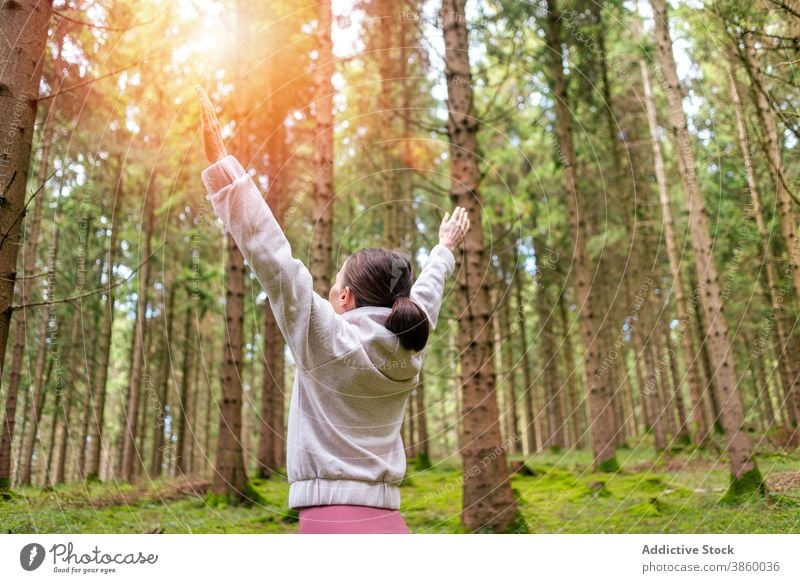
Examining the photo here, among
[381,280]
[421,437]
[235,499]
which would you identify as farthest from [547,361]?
[381,280]

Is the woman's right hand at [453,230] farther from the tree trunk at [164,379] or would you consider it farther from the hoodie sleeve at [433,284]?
the tree trunk at [164,379]

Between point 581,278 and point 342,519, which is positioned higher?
point 581,278

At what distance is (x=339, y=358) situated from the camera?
6.77 ft

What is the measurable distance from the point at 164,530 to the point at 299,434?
420cm

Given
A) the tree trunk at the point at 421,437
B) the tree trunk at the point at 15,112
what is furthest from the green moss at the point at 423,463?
the tree trunk at the point at 15,112

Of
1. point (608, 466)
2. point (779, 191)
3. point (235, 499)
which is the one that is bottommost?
point (608, 466)

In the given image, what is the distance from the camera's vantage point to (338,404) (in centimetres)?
216

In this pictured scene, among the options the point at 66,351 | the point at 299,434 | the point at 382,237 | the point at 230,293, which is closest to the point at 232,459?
the point at 230,293

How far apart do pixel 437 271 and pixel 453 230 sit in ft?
1.13

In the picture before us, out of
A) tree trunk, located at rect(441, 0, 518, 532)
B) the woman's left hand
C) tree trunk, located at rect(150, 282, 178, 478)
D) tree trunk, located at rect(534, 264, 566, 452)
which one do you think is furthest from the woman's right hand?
tree trunk, located at rect(534, 264, 566, 452)
